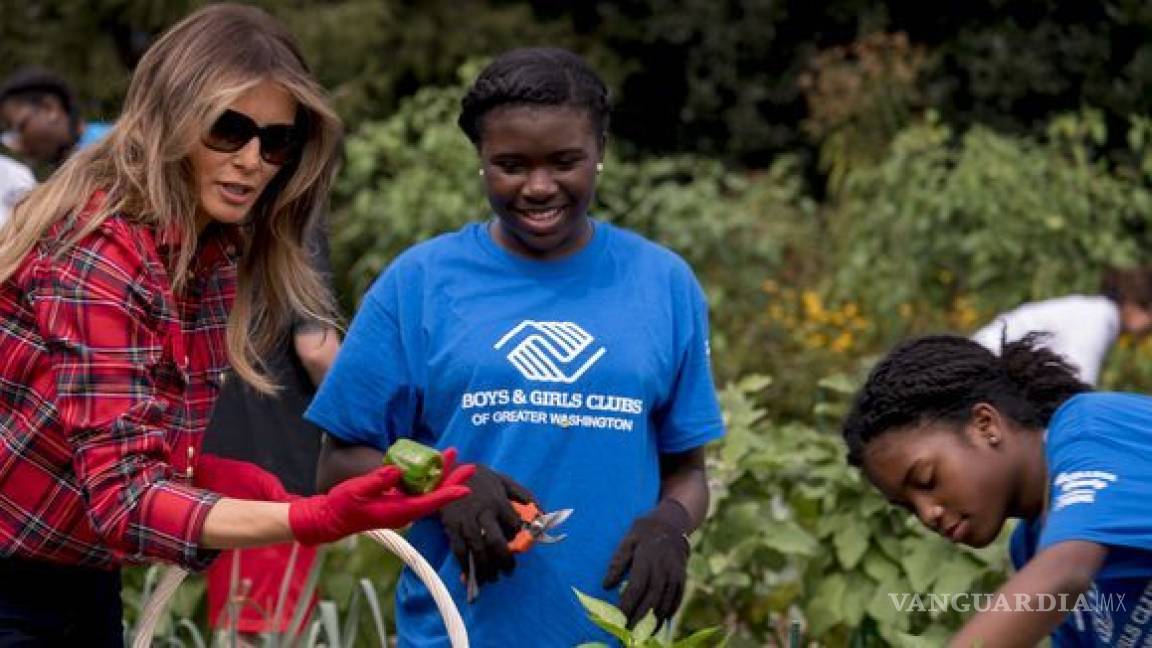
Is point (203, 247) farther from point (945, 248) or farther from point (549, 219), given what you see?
point (945, 248)

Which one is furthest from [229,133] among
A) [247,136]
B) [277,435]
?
[277,435]

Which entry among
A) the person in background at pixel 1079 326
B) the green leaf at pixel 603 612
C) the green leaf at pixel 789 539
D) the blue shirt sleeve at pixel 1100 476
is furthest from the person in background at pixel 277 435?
the person in background at pixel 1079 326

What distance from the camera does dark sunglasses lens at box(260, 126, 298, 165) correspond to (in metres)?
2.58

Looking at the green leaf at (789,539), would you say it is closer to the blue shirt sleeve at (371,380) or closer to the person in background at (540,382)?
the person in background at (540,382)

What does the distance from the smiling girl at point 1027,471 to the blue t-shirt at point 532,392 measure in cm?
33

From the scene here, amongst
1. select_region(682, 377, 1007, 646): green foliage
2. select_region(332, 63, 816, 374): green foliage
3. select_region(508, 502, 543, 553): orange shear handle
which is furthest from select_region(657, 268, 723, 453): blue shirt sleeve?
select_region(332, 63, 816, 374): green foliage

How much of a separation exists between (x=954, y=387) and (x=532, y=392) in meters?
0.62

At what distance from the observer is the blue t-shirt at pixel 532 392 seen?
2.82m

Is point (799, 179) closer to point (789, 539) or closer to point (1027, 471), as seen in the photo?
point (789, 539)

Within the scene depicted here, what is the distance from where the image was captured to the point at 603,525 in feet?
9.36

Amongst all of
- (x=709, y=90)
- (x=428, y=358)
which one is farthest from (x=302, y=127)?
(x=709, y=90)

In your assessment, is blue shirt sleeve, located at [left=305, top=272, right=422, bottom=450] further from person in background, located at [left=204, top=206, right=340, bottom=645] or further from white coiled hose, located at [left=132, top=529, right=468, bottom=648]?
person in background, located at [left=204, top=206, right=340, bottom=645]

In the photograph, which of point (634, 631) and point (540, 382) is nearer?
point (634, 631)

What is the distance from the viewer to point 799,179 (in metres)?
10.5
